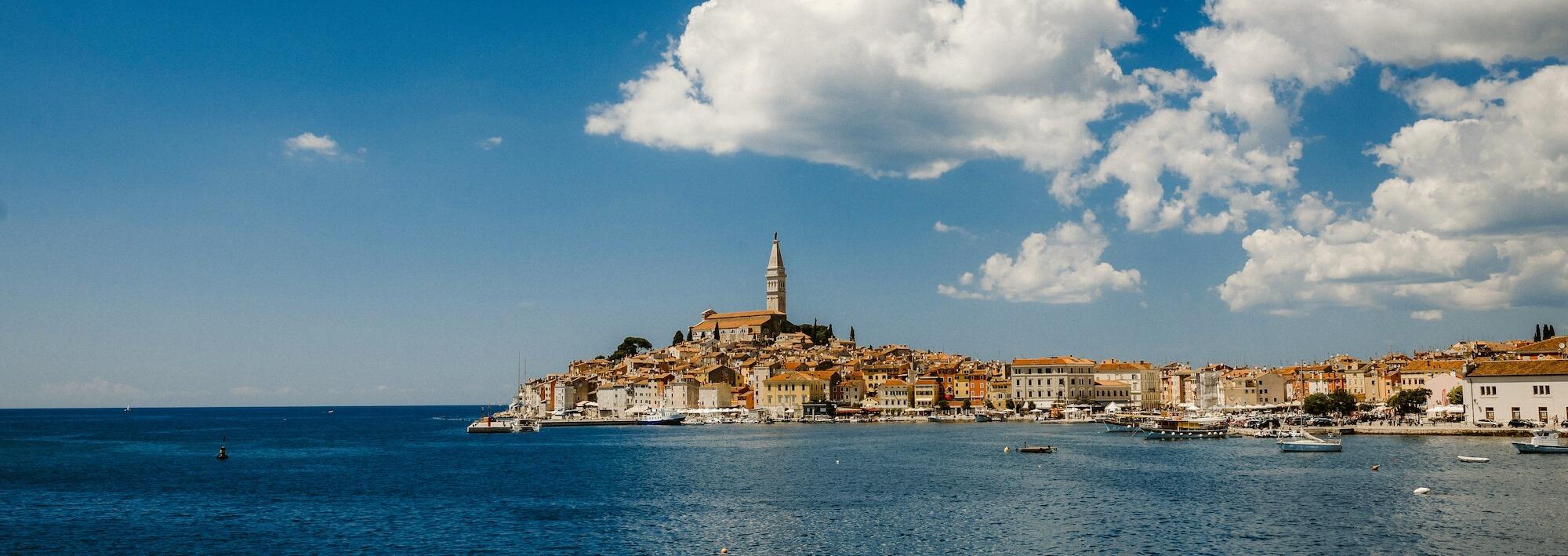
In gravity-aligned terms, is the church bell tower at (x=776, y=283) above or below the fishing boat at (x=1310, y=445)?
above

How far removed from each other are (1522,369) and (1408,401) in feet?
60.1

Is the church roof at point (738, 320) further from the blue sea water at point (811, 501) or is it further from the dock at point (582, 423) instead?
the blue sea water at point (811, 501)

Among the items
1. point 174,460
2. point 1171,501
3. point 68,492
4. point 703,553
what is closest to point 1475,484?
point 1171,501

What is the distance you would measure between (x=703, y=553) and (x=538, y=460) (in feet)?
110

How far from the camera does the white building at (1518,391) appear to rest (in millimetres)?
60438

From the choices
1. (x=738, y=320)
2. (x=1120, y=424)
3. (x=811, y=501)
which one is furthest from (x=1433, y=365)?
(x=738, y=320)

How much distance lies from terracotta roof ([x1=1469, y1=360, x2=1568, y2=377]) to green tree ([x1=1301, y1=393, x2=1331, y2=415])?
14857 mm

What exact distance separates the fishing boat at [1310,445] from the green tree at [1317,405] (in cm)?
2363

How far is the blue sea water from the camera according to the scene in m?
28.0

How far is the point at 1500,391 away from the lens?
6319 cm

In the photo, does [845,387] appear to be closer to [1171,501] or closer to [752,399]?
[752,399]

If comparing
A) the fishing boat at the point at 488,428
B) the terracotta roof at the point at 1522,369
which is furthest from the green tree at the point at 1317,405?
the fishing boat at the point at 488,428

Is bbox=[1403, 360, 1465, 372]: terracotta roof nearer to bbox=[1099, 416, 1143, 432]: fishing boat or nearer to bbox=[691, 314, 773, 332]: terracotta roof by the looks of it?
bbox=[1099, 416, 1143, 432]: fishing boat

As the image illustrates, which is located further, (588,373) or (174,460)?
(588,373)
